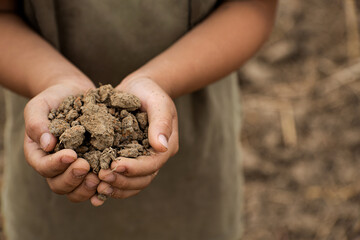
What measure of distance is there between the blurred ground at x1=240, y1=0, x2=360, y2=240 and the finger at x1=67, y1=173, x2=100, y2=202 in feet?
5.06

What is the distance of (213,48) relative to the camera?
49.1 inches

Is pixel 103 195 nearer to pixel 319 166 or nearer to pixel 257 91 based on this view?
pixel 319 166

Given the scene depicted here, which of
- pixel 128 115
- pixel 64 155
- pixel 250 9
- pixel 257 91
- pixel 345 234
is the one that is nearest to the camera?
pixel 64 155


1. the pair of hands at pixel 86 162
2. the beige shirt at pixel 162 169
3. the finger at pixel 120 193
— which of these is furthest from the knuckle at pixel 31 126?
the beige shirt at pixel 162 169

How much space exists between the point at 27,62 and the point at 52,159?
0.38 metres

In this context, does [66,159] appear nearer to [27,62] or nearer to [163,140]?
[163,140]

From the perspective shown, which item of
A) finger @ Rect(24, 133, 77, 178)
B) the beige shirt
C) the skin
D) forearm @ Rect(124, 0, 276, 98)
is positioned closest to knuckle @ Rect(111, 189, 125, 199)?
the skin

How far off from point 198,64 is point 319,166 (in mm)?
1587

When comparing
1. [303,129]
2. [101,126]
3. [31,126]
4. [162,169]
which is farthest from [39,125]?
[303,129]

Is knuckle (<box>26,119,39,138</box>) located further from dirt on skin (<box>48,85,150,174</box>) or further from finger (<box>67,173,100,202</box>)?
finger (<box>67,173,100,202</box>)

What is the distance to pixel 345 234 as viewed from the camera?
2305 millimetres

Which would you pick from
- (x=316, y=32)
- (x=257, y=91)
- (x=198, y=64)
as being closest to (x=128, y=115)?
(x=198, y=64)

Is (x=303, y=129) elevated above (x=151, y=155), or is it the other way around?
(x=303, y=129)

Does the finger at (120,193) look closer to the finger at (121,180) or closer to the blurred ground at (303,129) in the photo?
the finger at (121,180)
